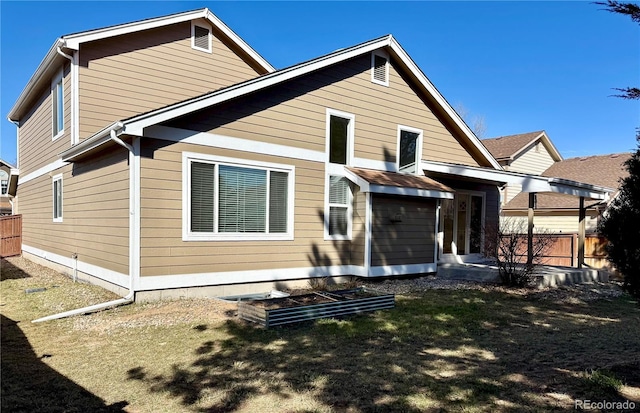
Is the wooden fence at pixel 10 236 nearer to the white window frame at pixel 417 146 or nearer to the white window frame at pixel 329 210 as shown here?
the white window frame at pixel 329 210

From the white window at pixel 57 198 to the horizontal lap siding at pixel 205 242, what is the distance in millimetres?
5546

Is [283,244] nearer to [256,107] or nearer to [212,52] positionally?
[256,107]

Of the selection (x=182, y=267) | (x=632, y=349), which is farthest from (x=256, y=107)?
(x=632, y=349)

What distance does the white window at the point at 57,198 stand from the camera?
1147cm

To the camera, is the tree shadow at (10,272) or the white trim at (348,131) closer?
the white trim at (348,131)

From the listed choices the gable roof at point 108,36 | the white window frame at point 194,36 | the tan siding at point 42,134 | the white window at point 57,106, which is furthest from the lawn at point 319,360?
the white window frame at point 194,36

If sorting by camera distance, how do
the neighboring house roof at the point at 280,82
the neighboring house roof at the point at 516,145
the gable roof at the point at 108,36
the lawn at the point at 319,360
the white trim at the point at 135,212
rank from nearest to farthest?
the lawn at the point at 319,360
the neighboring house roof at the point at 280,82
the white trim at the point at 135,212
the gable roof at the point at 108,36
the neighboring house roof at the point at 516,145

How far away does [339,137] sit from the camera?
1039 centimetres

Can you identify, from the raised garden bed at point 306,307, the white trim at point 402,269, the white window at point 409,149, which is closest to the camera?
the raised garden bed at point 306,307

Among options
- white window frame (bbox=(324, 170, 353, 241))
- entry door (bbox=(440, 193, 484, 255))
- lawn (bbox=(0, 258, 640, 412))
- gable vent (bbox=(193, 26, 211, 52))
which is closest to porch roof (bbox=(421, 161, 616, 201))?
entry door (bbox=(440, 193, 484, 255))

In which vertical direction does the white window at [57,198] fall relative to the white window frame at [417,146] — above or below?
below

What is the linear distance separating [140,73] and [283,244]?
6.02 metres

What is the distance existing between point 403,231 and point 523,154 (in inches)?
599

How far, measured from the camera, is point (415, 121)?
469 inches
